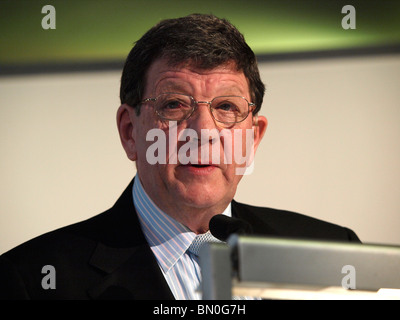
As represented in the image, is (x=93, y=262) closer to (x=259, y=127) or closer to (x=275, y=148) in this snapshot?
(x=259, y=127)

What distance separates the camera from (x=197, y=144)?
1.81m

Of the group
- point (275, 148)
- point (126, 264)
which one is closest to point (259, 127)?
point (275, 148)

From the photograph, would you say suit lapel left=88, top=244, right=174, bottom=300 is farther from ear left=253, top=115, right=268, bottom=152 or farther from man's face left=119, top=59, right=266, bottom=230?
ear left=253, top=115, right=268, bottom=152

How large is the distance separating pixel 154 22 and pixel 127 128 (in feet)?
1.57

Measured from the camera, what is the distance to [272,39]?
2.35 metres

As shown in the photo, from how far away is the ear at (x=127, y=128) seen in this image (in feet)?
6.57

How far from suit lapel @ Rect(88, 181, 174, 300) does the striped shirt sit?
3 cm

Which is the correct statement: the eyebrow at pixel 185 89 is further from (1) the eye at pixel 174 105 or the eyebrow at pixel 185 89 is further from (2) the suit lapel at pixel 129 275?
(2) the suit lapel at pixel 129 275

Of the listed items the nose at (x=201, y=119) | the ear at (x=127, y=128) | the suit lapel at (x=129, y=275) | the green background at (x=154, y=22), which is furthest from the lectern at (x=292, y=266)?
the green background at (x=154, y=22)

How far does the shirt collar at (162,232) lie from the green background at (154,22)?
0.63 meters

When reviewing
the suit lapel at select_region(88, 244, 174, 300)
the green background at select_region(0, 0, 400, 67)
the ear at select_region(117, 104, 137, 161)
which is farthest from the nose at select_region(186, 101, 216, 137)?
the green background at select_region(0, 0, 400, 67)

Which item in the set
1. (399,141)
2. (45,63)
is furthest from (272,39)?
(45,63)
